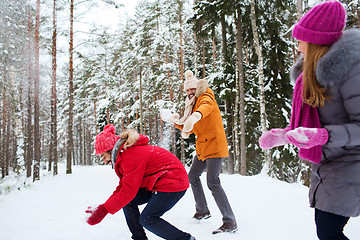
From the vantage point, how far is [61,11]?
544 inches

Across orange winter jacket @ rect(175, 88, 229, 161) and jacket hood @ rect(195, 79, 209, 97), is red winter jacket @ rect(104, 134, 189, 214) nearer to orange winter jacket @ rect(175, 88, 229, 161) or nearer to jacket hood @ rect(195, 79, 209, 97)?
orange winter jacket @ rect(175, 88, 229, 161)

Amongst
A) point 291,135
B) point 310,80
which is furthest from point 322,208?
point 310,80

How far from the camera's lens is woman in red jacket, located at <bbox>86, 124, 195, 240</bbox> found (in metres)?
2.68

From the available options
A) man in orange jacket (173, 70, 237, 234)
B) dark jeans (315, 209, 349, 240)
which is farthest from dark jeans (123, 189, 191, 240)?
dark jeans (315, 209, 349, 240)

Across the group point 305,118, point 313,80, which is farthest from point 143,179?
point 313,80

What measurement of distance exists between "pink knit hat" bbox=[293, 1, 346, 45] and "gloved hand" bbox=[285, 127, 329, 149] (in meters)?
0.62

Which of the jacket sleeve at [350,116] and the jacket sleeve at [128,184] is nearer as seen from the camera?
the jacket sleeve at [350,116]

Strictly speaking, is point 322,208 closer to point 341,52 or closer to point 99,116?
point 341,52

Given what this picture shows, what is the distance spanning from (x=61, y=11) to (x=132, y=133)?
13814 mm

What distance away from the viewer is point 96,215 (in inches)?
106

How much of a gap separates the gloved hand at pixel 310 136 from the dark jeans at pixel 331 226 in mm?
496

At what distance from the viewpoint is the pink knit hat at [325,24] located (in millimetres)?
1691

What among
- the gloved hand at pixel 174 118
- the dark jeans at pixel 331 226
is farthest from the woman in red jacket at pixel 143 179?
the dark jeans at pixel 331 226

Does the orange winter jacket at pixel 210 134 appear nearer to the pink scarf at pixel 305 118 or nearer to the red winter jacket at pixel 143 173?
the red winter jacket at pixel 143 173
